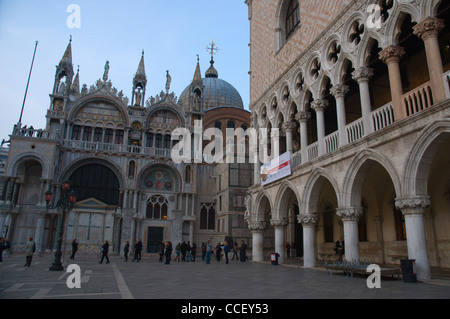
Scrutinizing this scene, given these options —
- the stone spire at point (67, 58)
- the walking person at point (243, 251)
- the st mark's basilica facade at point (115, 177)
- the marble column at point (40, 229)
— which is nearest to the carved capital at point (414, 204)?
the walking person at point (243, 251)

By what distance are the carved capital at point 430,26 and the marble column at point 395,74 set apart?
1075 millimetres

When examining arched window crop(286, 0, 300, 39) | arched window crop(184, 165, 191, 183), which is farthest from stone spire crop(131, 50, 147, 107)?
arched window crop(286, 0, 300, 39)

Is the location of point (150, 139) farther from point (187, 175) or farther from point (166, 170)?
point (187, 175)

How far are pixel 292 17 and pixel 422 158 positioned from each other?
12973 mm

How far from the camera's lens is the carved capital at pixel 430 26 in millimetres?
9414

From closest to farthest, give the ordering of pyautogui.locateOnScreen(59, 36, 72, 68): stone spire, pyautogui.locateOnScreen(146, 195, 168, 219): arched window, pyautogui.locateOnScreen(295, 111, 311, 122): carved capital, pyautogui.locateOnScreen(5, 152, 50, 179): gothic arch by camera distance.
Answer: pyautogui.locateOnScreen(295, 111, 311, 122): carved capital, pyautogui.locateOnScreen(5, 152, 50, 179): gothic arch, pyautogui.locateOnScreen(146, 195, 168, 219): arched window, pyautogui.locateOnScreen(59, 36, 72, 68): stone spire

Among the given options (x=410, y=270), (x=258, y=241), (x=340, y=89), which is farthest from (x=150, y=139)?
(x=410, y=270)

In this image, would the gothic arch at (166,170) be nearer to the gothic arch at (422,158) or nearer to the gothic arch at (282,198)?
the gothic arch at (282,198)

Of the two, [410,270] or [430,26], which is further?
[430,26]

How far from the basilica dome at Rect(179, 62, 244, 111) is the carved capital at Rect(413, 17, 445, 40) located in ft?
121

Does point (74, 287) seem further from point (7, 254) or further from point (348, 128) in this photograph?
point (7, 254)

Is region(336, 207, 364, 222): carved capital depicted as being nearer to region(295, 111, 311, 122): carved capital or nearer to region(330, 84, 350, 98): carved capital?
region(330, 84, 350, 98): carved capital

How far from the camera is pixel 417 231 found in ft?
31.0

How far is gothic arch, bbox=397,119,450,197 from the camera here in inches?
351
